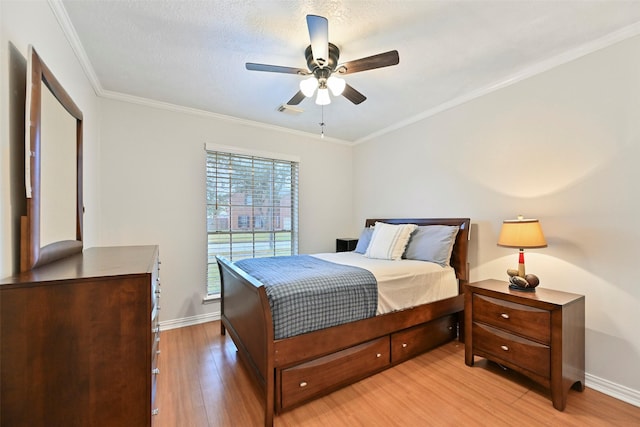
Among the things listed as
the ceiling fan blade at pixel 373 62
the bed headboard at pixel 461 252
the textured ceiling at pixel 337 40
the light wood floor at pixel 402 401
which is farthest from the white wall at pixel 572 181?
the ceiling fan blade at pixel 373 62

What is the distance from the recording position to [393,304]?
2.27 metres

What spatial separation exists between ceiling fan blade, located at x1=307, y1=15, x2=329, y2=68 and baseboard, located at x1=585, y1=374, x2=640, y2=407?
3103mm

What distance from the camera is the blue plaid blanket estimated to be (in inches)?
68.6

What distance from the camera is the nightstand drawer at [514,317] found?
1.92 meters

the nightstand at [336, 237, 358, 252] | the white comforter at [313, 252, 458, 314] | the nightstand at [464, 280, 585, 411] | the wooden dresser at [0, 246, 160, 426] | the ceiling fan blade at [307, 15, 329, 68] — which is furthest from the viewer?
the nightstand at [336, 237, 358, 252]

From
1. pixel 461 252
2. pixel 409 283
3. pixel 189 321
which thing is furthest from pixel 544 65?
pixel 189 321

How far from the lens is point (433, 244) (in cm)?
285

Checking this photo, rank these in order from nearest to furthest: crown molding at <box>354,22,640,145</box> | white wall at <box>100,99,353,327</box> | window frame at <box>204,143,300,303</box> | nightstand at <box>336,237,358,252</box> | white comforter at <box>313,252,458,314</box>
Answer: crown molding at <box>354,22,640,145</box>
white comforter at <box>313,252,458,314</box>
white wall at <box>100,99,353,327</box>
window frame at <box>204,143,300,303</box>
nightstand at <box>336,237,358,252</box>

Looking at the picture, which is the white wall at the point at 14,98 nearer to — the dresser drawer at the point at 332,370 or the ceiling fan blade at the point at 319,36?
the ceiling fan blade at the point at 319,36

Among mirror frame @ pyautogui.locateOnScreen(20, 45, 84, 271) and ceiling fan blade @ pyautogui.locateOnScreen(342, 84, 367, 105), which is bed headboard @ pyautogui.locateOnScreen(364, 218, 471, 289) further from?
mirror frame @ pyautogui.locateOnScreen(20, 45, 84, 271)

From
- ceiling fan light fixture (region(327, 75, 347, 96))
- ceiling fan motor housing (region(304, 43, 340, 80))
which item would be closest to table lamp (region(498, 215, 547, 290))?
ceiling fan light fixture (region(327, 75, 347, 96))

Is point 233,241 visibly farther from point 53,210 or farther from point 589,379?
point 589,379

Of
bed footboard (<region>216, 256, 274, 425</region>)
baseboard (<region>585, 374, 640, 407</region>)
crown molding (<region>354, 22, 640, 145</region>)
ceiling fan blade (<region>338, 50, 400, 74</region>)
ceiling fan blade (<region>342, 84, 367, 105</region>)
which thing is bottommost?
baseboard (<region>585, 374, 640, 407</region>)

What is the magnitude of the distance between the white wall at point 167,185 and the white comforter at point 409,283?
6.34ft
